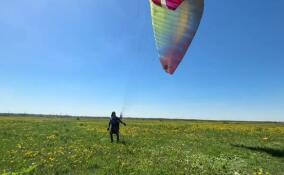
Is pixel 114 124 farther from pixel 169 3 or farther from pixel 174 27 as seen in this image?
pixel 169 3

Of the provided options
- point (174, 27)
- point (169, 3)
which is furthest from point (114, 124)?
point (169, 3)

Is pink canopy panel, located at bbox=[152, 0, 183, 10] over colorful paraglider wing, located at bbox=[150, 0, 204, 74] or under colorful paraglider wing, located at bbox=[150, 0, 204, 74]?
over

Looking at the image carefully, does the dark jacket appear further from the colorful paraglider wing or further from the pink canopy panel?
the pink canopy panel

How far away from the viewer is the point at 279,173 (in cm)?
1520

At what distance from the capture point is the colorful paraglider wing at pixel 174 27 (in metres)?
11.2

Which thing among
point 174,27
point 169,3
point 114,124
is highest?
point 169,3

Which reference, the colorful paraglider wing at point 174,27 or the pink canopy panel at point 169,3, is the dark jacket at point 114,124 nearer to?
the colorful paraglider wing at point 174,27

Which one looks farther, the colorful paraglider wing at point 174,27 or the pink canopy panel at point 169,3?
the colorful paraglider wing at point 174,27

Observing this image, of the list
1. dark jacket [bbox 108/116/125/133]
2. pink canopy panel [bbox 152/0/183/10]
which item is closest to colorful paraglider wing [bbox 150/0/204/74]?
pink canopy panel [bbox 152/0/183/10]

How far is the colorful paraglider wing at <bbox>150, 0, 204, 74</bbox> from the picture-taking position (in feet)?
36.8

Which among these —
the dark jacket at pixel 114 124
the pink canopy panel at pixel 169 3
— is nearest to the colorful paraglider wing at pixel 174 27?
the pink canopy panel at pixel 169 3

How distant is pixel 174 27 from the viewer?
37.5 ft

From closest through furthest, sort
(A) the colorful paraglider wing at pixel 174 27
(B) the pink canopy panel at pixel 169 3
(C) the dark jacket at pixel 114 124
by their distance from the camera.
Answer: (B) the pink canopy panel at pixel 169 3 → (A) the colorful paraglider wing at pixel 174 27 → (C) the dark jacket at pixel 114 124

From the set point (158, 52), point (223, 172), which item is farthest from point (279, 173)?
point (158, 52)
